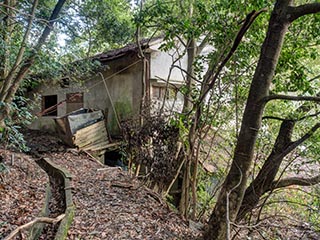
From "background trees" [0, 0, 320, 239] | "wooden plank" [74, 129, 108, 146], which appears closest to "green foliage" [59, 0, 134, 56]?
"background trees" [0, 0, 320, 239]

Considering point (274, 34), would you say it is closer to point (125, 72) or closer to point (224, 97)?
point (224, 97)

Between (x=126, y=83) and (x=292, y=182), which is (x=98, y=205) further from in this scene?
(x=126, y=83)

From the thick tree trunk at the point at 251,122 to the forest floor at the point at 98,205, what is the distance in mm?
846

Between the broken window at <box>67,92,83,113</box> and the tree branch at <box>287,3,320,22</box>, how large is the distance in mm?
9805

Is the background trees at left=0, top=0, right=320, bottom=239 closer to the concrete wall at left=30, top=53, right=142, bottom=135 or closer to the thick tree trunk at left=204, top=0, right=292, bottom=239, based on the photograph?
the thick tree trunk at left=204, top=0, right=292, bottom=239

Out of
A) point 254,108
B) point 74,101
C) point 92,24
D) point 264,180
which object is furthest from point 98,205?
point 74,101

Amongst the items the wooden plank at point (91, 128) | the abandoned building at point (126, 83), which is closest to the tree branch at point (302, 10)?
the abandoned building at point (126, 83)

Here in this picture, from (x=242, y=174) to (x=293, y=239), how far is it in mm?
2838

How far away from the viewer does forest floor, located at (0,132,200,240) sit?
416cm

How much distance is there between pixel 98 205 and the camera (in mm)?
4992

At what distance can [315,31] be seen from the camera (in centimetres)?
436

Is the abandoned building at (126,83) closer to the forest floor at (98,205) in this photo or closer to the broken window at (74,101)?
the broken window at (74,101)

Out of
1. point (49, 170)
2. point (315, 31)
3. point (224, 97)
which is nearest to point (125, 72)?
point (49, 170)

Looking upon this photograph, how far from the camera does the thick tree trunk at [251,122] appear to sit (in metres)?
3.48
